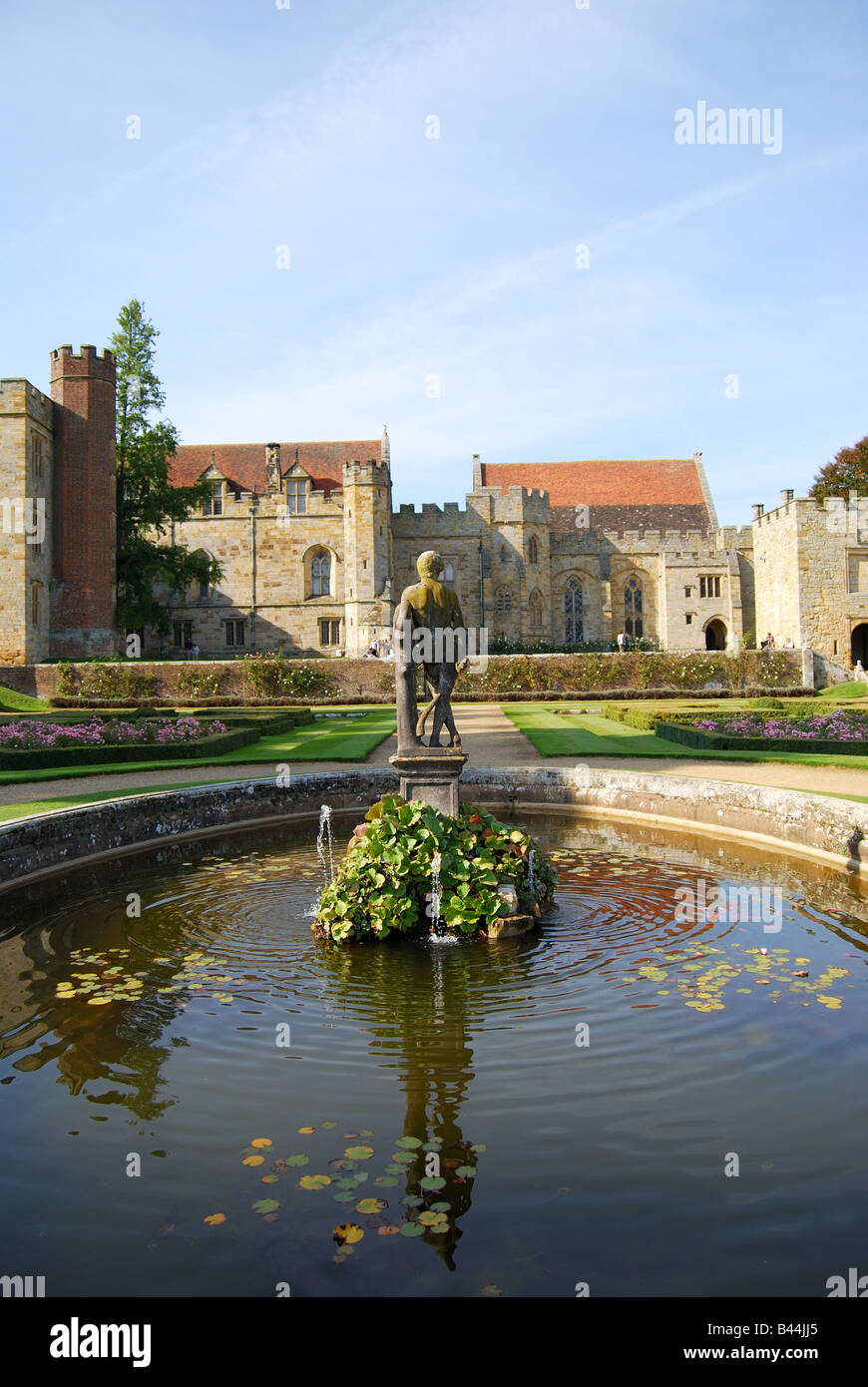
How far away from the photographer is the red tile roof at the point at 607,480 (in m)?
52.6

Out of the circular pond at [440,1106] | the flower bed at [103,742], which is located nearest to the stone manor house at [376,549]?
the flower bed at [103,742]

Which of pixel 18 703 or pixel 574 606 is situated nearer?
pixel 18 703

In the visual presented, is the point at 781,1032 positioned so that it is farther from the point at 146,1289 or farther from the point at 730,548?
the point at 730,548

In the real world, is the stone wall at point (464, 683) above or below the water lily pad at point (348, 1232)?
above

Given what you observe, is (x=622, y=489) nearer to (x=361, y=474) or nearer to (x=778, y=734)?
(x=361, y=474)

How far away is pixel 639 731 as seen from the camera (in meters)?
19.8

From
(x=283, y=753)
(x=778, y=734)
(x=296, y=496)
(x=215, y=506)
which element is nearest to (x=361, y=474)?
(x=296, y=496)

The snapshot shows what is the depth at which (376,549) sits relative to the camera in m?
42.5

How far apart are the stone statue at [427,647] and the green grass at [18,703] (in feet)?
67.6

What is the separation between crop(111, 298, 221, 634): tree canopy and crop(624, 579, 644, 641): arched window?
2221cm

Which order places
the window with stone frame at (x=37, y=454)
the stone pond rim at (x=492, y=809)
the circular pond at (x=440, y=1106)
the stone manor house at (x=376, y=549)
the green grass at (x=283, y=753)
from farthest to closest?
the stone manor house at (x=376, y=549) → the window with stone frame at (x=37, y=454) → the green grass at (x=283, y=753) → the stone pond rim at (x=492, y=809) → the circular pond at (x=440, y=1106)

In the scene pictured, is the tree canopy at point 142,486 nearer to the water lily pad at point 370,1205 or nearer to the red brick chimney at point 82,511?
the red brick chimney at point 82,511

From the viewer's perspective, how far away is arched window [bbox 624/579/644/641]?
49.8m

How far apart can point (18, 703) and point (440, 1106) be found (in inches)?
989
